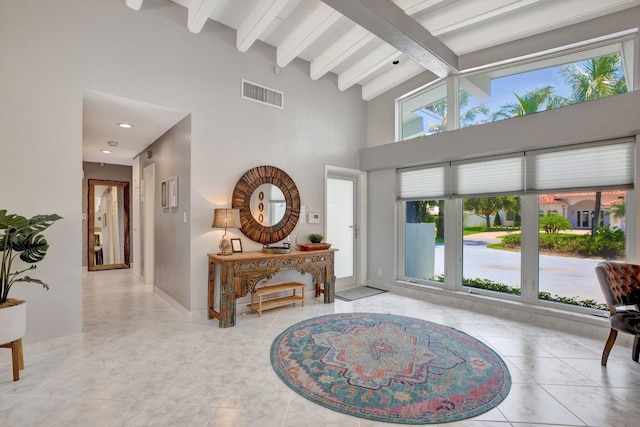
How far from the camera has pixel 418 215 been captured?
15.6 feet

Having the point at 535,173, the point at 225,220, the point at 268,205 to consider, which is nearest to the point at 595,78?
the point at 535,173

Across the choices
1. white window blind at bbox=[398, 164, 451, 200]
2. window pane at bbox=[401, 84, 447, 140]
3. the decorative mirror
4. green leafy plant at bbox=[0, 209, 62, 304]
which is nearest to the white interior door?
white window blind at bbox=[398, 164, 451, 200]

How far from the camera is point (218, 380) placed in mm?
2238

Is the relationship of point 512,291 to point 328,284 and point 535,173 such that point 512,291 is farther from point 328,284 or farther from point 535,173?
point 328,284

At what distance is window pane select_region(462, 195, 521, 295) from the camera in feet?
12.5

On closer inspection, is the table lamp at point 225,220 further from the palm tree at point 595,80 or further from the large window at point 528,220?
the palm tree at point 595,80

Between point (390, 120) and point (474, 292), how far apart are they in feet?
9.83

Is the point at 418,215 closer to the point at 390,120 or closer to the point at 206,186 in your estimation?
the point at 390,120

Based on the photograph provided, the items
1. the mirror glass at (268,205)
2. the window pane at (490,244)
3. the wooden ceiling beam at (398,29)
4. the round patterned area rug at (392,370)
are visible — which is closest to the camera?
the round patterned area rug at (392,370)

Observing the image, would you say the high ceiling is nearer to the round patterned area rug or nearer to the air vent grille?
the air vent grille

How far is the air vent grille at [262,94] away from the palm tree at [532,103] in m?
2.88

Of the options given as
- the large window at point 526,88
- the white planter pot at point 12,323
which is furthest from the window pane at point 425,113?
the white planter pot at point 12,323

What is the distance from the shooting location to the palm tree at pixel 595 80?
307cm

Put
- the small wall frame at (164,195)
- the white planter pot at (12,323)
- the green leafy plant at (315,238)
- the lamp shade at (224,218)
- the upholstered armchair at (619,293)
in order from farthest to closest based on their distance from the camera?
the green leafy plant at (315,238), the small wall frame at (164,195), the lamp shade at (224,218), the upholstered armchair at (619,293), the white planter pot at (12,323)
